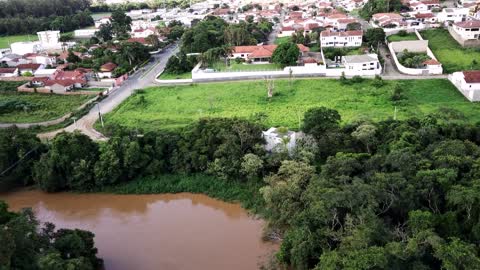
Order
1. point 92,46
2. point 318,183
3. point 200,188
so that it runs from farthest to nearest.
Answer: point 92,46 < point 200,188 < point 318,183

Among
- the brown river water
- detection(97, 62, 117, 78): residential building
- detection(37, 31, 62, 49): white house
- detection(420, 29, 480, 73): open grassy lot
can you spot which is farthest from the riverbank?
detection(37, 31, 62, 49): white house

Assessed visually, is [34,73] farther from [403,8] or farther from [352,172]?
[403,8]

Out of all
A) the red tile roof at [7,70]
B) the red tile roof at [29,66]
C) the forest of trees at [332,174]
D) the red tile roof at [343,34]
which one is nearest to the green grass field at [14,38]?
the red tile roof at [29,66]

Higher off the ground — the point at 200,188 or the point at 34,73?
the point at 34,73

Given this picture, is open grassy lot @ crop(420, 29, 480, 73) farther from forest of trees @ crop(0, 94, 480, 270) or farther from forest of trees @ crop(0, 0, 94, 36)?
forest of trees @ crop(0, 0, 94, 36)

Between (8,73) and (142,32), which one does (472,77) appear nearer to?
(8,73)

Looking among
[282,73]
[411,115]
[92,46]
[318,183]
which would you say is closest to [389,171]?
[318,183]
